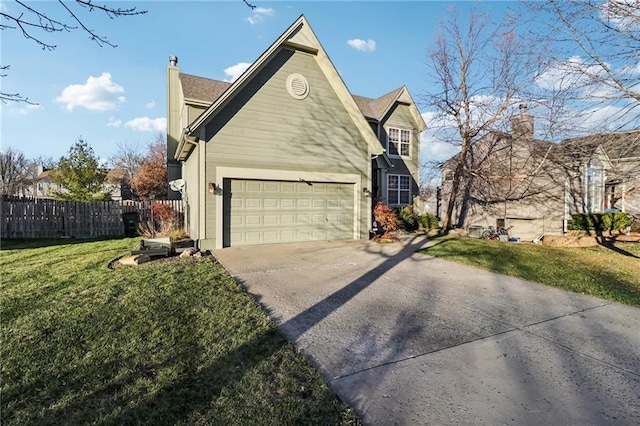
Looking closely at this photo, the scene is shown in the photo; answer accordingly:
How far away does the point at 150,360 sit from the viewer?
10.0 feet

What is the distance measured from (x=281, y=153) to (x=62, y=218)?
33.0 feet

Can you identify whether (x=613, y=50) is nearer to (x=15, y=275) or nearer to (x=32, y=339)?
(x=32, y=339)

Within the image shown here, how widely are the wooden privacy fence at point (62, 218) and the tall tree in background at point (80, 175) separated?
18.1ft

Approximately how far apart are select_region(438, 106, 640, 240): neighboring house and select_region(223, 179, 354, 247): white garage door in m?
7.83

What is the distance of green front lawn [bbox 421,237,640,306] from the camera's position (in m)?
5.84

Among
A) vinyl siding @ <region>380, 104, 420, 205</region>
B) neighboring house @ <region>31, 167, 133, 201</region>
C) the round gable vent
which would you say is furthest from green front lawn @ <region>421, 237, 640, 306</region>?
neighboring house @ <region>31, 167, 133, 201</region>

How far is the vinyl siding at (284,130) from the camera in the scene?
30.8ft

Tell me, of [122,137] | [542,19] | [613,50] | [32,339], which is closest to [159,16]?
[32,339]

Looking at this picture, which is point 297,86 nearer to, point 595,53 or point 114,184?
point 595,53

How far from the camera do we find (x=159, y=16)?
5758 millimetres

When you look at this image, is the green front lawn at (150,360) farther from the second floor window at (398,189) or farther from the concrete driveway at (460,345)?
the second floor window at (398,189)

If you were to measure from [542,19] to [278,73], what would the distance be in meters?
7.13

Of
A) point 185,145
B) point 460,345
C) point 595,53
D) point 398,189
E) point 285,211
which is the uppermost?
point 595,53

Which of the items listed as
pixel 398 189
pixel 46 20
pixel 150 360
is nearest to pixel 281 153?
pixel 46 20
